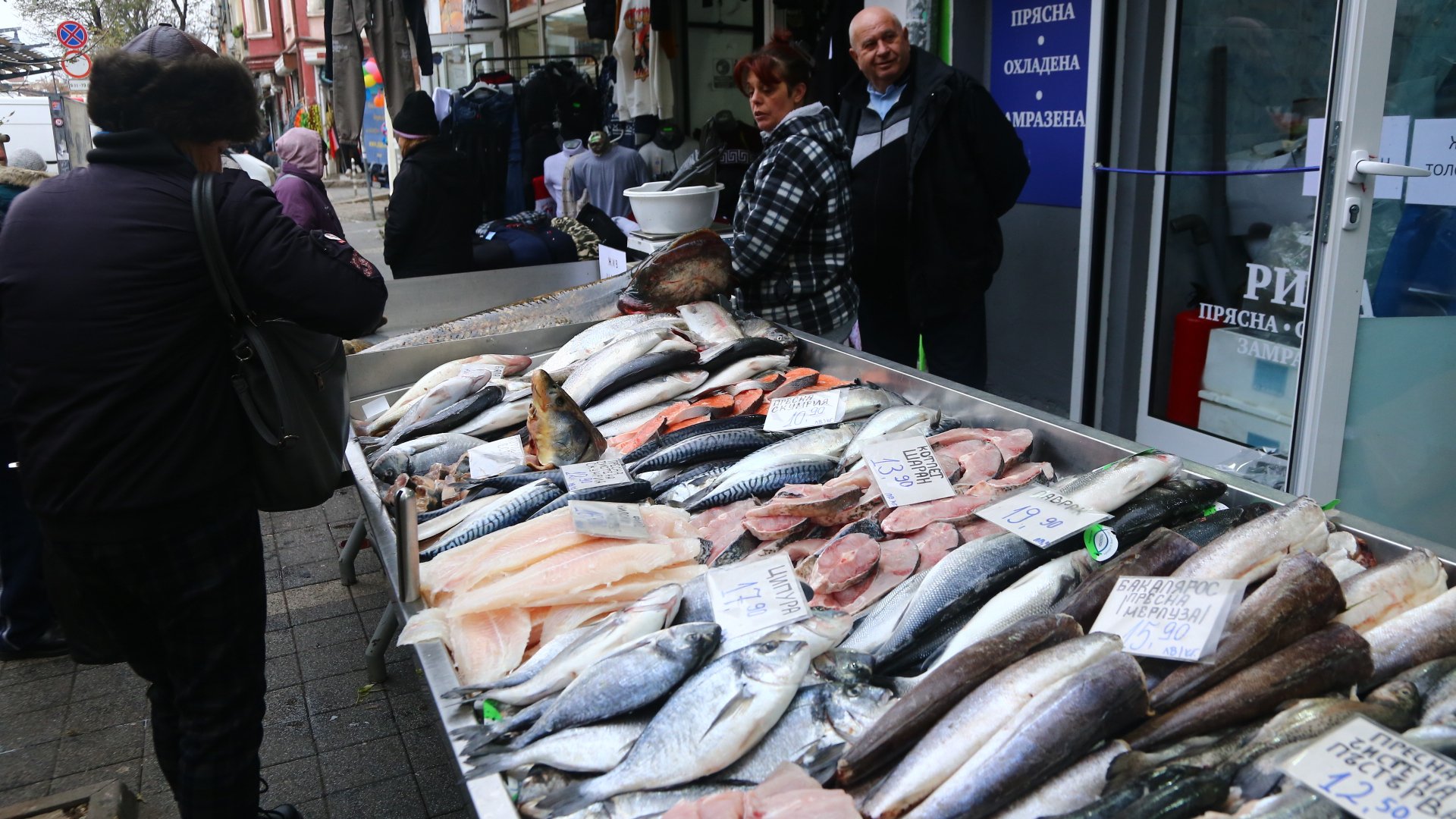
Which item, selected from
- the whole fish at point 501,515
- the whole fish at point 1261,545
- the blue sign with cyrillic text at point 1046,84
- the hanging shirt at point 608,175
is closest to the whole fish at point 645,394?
the whole fish at point 501,515

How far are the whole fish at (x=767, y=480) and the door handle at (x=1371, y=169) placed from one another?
208cm

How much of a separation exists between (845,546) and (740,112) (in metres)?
8.73

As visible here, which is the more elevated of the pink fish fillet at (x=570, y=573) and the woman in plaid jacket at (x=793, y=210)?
the woman in plaid jacket at (x=793, y=210)

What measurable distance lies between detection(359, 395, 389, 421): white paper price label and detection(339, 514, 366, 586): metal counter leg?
0.90 meters

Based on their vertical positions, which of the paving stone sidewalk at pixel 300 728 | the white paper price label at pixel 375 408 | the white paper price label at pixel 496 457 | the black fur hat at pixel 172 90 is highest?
the black fur hat at pixel 172 90

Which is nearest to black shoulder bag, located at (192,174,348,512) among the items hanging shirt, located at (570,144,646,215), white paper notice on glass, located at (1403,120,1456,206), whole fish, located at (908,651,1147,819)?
whole fish, located at (908,651,1147,819)

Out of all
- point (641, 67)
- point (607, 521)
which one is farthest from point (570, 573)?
point (641, 67)

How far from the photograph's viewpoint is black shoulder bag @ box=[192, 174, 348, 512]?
227 cm

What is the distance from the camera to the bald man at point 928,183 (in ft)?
15.1

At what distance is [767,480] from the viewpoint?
265cm

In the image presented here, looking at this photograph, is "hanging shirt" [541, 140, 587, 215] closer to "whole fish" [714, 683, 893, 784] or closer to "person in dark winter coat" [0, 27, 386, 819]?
"person in dark winter coat" [0, 27, 386, 819]

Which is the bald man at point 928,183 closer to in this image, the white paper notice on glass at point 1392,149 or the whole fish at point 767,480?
the white paper notice on glass at point 1392,149

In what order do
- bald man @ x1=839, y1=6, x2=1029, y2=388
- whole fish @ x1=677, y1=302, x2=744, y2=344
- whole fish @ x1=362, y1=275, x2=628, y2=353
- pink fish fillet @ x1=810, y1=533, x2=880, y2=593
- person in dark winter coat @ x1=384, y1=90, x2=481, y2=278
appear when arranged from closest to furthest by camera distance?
pink fish fillet @ x1=810, y1=533, x2=880, y2=593
whole fish @ x1=677, y1=302, x2=744, y2=344
whole fish @ x1=362, y1=275, x2=628, y2=353
bald man @ x1=839, y1=6, x2=1029, y2=388
person in dark winter coat @ x1=384, y1=90, x2=481, y2=278

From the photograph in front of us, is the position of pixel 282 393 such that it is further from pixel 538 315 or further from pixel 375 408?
pixel 538 315
